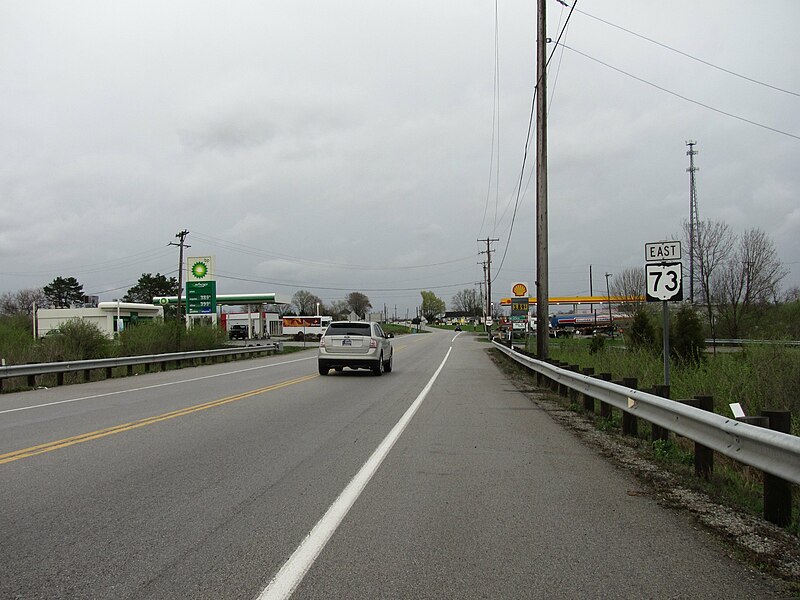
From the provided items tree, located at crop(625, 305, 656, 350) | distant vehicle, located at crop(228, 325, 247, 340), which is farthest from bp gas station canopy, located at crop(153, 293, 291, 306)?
tree, located at crop(625, 305, 656, 350)

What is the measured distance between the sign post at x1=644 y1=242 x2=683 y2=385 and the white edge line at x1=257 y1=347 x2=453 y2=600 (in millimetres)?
6057

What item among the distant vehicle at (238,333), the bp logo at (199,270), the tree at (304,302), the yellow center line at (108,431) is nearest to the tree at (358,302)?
the tree at (304,302)

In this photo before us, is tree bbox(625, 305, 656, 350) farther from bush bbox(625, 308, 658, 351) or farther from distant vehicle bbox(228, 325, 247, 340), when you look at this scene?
distant vehicle bbox(228, 325, 247, 340)

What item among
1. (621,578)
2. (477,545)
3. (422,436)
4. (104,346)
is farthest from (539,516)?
(104,346)

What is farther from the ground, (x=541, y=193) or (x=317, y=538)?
(x=541, y=193)

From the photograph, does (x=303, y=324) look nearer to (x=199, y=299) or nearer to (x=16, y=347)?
(x=199, y=299)

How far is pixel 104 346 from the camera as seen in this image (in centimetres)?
3014

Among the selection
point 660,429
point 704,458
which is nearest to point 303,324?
point 660,429

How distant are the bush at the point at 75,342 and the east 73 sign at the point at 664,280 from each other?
2351 centimetres

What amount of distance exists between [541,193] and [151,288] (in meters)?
106

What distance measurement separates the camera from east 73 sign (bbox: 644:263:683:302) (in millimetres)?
11688

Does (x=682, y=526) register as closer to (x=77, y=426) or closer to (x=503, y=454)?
(x=503, y=454)

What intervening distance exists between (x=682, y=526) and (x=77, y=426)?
938 centimetres

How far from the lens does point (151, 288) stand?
378 ft
